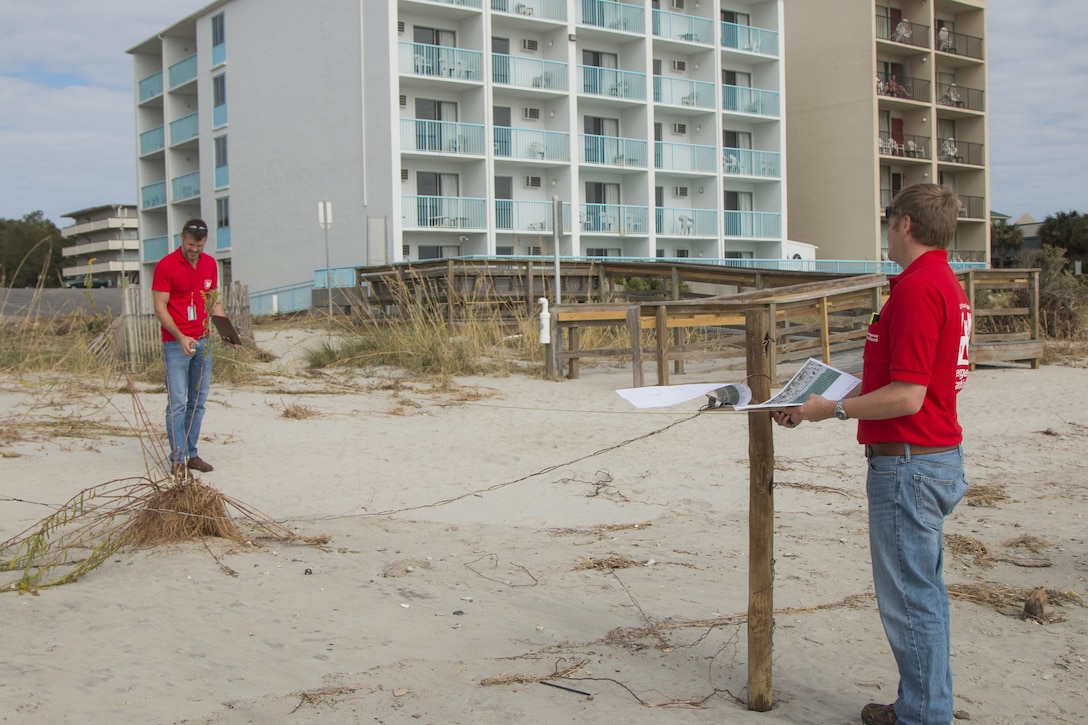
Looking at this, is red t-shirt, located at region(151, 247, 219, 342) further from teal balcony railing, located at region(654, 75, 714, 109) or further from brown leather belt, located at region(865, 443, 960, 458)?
teal balcony railing, located at region(654, 75, 714, 109)

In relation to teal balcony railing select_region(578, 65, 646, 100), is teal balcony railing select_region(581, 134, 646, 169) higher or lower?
lower

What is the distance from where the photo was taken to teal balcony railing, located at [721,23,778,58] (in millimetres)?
38031

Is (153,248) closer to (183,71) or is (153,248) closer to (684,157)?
(183,71)

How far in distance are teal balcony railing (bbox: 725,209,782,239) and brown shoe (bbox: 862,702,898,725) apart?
115ft

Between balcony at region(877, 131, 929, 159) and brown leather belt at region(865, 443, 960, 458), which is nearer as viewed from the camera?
brown leather belt at region(865, 443, 960, 458)

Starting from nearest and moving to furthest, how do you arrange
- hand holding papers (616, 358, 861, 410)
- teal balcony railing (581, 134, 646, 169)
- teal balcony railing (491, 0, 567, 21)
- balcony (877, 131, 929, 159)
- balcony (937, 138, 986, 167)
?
1. hand holding papers (616, 358, 861, 410)
2. teal balcony railing (491, 0, 567, 21)
3. teal balcony railing (581, 134, 646, 169)
4. balcony (877, 131, 929, 159)
5. balcony (937, 138, 986, 167)

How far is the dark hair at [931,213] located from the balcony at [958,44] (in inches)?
1754

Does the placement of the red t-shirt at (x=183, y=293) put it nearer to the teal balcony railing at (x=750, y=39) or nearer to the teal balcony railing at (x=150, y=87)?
the teal balcony railing at (x=750, y=39)

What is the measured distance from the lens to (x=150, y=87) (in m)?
43.8

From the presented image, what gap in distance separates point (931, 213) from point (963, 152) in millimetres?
46013

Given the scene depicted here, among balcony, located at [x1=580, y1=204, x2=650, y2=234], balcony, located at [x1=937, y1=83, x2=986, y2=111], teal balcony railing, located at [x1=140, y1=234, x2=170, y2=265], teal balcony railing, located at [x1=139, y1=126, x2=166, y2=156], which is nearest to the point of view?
balcony, located at [x1=580, y1=204, x2=650, y2=234]

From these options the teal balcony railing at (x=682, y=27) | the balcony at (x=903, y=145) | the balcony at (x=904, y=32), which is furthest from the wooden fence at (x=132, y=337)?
the balcony at (x=904, y=32)

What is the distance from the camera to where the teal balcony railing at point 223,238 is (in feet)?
124

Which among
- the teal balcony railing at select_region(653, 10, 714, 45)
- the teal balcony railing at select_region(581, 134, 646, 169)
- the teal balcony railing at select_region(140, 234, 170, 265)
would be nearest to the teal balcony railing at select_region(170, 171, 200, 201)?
the teal balcony railing at select_region(140, 234, 170, 265)
